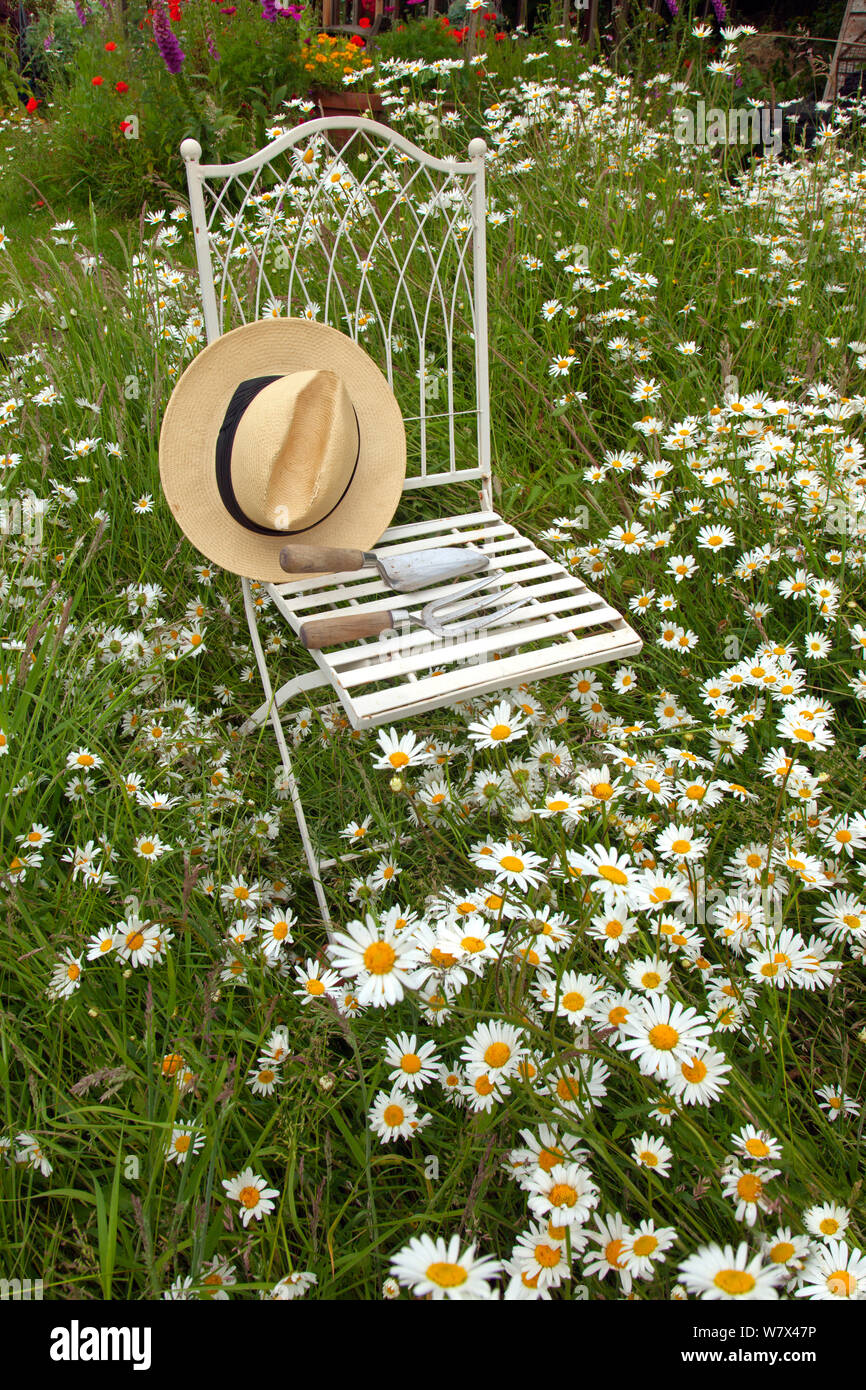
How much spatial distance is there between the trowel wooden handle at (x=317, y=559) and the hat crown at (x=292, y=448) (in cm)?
6

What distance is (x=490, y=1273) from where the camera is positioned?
0.73m

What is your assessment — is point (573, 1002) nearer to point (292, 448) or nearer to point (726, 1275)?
point (726, 1275)

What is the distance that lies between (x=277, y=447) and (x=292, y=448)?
7 cm

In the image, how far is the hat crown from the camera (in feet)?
5.77

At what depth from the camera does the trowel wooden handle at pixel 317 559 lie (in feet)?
6.03

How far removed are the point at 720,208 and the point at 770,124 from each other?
6.55ft

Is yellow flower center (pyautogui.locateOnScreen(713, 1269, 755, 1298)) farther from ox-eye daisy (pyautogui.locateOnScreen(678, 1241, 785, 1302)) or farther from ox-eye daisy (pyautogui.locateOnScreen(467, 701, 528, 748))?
ox-eye daisy (pyautogui.locateOnScreen(467, 701, 528, 748))

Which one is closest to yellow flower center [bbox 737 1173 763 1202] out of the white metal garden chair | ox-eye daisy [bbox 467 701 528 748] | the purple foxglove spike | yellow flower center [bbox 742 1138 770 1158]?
yellow flower center [bbox 742 1138 770 1158]

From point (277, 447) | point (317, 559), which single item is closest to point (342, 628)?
point (317, 559)

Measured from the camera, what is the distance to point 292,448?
181 centimetres

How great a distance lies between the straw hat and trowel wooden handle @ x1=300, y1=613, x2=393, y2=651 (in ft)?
0.80

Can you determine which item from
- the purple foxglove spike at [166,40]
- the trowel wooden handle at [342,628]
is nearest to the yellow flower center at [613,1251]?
the trowel wooden handle at [342,628]
